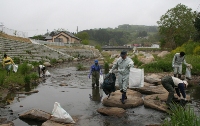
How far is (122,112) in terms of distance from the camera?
6.98 m

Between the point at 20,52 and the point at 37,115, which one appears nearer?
the point at 37,115

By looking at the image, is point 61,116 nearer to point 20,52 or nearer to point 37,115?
point 37,115

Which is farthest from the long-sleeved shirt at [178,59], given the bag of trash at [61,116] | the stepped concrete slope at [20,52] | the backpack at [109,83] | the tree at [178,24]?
the tree at [178,24]

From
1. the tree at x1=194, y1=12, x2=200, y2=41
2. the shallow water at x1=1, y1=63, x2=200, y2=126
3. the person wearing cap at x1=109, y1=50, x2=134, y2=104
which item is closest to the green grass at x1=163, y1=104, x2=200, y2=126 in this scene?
the shallow water at x1=1, y1=63, x2=200, y2=126

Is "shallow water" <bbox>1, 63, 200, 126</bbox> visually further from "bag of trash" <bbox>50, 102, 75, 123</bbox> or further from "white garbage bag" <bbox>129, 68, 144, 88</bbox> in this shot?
"white garbage bag" <bbox>129, 68, 144, 88</bbox>

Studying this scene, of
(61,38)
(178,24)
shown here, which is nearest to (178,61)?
(178,24)

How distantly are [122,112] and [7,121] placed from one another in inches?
141

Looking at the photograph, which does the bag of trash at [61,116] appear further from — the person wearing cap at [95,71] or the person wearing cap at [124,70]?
the person wearing cap at [95,71]

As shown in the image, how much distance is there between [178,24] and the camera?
35688 mm

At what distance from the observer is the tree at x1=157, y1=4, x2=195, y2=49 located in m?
34.9

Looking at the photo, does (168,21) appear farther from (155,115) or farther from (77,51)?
(155,115)

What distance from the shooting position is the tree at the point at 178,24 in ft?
114

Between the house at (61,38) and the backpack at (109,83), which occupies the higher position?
the house at (61,38)

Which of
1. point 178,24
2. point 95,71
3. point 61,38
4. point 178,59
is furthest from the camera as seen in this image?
point 61,38
